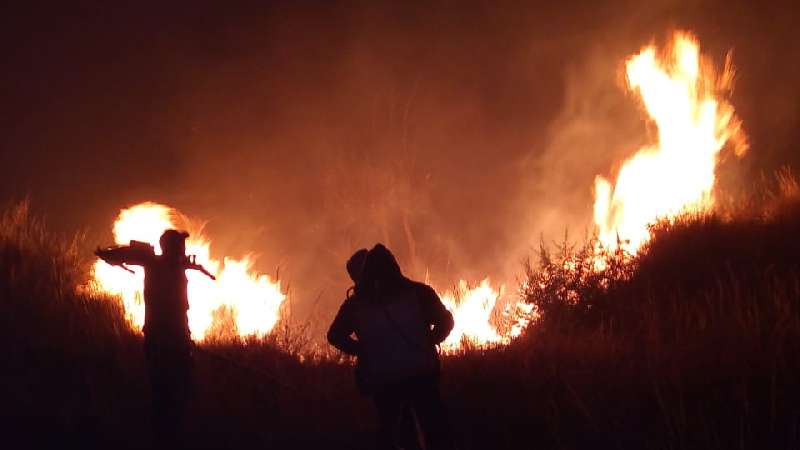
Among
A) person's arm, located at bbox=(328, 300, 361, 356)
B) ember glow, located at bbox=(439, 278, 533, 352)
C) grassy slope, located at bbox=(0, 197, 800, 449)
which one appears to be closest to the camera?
person's arm, located at bbox=(328, 300, 361, 356)

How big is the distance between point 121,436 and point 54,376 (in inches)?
88.6

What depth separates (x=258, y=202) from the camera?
2344cm

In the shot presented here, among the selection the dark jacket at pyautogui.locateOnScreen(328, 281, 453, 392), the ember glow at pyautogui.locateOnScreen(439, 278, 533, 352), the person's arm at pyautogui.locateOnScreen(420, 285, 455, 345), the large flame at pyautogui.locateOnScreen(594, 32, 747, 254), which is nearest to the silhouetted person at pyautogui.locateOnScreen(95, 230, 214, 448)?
the dark jacket at pyautogui.locateOnScreen(328, 281, 453, 392)

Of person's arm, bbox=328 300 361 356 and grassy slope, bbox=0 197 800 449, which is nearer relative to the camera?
person's arm, bbox=328 300 361 356

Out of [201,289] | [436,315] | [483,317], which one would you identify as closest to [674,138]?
[483,317]

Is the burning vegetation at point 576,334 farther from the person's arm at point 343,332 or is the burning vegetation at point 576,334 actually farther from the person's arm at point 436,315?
the person's arm at point 343,332

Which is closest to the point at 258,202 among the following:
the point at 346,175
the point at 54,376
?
the point at 346,175

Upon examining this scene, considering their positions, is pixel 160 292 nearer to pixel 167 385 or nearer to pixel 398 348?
pixel 167 385

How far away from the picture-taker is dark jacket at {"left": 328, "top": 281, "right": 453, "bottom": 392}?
4.66m

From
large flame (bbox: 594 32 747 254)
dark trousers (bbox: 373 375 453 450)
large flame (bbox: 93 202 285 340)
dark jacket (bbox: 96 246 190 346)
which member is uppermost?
large flame (bbox: 594 32 747 254)

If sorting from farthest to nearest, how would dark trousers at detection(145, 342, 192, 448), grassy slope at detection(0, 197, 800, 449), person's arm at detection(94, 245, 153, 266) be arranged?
person's arm at detection(94, 245, 153, 266) < dark trousers at detection(145, 342, 192, 448) < grassy slope at detection(0, 197, 800, 449)

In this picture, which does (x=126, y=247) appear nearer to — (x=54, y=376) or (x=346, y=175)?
(x=54, y=376)

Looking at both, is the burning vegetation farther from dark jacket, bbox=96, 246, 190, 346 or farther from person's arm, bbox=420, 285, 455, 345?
dark jacket, bbox=96, 246, 190, 346

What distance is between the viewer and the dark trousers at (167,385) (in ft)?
20.6
